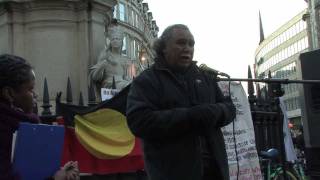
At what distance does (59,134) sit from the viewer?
2768 millimetres

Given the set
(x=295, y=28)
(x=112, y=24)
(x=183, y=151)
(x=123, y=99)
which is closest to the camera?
(x=183, y=151)

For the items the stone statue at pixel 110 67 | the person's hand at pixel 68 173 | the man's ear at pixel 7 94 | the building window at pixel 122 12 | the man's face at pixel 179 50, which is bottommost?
the person's hand at pixel 68 173

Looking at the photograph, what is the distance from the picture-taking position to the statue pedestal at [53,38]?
10328 millimetres

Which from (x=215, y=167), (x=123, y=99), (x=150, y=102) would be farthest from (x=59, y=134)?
(x=123, y=99)

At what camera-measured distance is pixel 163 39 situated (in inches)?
143

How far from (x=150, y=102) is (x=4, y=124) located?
1049 millimetres

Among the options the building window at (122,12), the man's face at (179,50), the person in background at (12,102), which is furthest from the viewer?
the building window at (122,12)

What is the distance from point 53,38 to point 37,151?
26.2 feet

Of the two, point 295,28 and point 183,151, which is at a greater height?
point 295,28

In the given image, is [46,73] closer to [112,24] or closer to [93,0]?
[93,0]

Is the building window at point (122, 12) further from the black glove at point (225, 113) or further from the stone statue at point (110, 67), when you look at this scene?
the black glove at point (225, 113)

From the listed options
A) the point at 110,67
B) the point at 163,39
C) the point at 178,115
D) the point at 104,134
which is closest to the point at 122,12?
the point at 110,67

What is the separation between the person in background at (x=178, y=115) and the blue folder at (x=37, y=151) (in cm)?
71

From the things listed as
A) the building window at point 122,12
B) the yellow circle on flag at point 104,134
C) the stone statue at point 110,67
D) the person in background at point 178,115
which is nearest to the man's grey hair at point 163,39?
the person in background at point 178,115
